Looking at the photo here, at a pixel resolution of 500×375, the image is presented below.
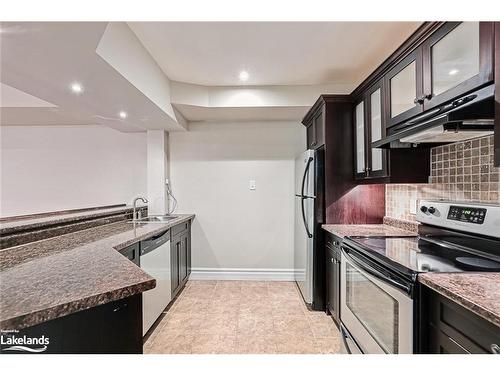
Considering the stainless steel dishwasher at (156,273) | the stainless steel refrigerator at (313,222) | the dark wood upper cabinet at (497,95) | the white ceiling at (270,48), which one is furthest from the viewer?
the stainless steel refrigerator at (313,222)

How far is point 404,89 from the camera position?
1862 mm

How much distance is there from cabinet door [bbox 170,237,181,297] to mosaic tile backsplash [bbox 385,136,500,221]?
7.07ft

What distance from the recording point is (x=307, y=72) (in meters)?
→ 2.78

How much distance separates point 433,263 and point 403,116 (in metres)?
0.96

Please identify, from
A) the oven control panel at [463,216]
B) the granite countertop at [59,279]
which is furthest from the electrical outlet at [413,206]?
the granite countertop at [59,279]

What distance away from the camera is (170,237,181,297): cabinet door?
2.85m

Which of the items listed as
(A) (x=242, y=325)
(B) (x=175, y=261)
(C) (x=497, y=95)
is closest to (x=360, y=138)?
(C) (x=497, y=95)

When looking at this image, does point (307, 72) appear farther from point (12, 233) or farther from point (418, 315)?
point (12, 233)

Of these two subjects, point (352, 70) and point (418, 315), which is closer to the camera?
point (418, 315)

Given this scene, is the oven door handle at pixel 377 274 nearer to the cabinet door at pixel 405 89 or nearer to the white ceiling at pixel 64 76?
the cabinet door at pixel 405 89

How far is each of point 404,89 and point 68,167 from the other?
13.1 feet

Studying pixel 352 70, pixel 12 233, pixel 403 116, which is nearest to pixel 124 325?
pixel 12 233

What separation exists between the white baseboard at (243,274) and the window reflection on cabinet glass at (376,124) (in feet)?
6.53

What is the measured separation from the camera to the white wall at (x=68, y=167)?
3.78m
